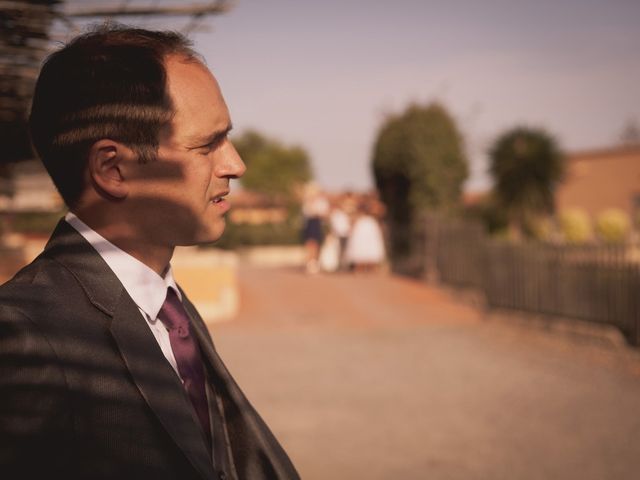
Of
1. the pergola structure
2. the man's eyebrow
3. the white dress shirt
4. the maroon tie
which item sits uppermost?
the pergola structure

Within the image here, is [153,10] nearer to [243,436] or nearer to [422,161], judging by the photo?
[243,436]

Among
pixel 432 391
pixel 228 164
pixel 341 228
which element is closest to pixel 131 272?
pixel 228 164

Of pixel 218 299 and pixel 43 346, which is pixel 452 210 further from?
pixel 43 346

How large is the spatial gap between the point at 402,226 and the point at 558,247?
7658 mm

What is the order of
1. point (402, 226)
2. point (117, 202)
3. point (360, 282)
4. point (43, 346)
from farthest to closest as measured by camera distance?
point (402, 226) → point (360, 282) → point (117, 202) → point (43, 346)

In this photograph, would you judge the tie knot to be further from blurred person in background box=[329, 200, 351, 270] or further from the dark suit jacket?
blurred person in background box=[329, 200, 351, 270]

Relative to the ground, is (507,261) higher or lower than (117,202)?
lower

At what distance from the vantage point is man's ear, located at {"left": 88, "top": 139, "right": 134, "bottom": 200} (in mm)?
1198

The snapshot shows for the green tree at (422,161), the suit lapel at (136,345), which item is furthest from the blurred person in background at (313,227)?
the suit lapel at (136,345)

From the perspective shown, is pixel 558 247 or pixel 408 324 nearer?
pixel 558 247

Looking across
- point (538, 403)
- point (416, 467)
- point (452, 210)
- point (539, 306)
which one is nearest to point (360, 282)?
point (452, 210)

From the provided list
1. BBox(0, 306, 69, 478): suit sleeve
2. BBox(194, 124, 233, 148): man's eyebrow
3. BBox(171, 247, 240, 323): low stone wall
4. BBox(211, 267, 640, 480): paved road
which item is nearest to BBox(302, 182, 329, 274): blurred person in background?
BBox(211, 267, 640, 480): paved road

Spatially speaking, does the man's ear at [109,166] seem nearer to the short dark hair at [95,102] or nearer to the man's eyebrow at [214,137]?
the short dark hair at [95,102]

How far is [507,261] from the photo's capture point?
12109mm
